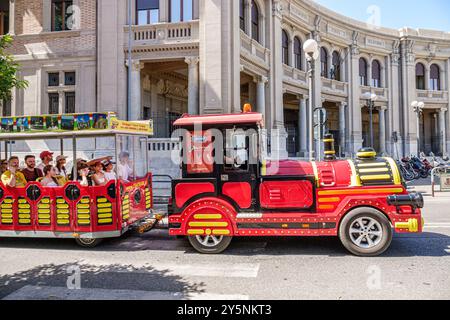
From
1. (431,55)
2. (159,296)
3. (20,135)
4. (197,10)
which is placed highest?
(431,55)

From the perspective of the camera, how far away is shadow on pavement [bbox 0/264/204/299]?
14.8ft

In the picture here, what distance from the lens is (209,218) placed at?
596 centimetres

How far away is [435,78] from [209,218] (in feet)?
120

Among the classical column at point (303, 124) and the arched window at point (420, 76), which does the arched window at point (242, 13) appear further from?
the arched window at point (420, 76)

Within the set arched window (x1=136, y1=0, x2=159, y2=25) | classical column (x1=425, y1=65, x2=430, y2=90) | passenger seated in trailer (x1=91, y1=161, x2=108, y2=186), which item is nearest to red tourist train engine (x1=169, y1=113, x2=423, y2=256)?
passenger seated in trailer (x1=91, y1=161, x2=108, y2=186)

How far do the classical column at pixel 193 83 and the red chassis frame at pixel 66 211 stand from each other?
858cm

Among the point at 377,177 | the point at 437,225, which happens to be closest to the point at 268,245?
the point at 377,177

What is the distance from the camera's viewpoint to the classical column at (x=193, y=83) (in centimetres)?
1476

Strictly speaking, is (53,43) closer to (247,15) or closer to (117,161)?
(247,15)

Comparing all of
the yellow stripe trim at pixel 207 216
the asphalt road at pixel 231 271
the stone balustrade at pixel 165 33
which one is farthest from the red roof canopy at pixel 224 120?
the stone balustrade at pixel 165 33

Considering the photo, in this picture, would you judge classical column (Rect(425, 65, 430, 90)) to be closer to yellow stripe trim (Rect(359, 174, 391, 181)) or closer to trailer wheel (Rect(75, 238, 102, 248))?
yellow stripe trim (Rect(359, 174, 391, 181))

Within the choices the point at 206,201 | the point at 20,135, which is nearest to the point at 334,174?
the point at 206,201

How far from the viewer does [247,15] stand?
17.5m

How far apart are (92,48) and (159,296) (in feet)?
47.0
